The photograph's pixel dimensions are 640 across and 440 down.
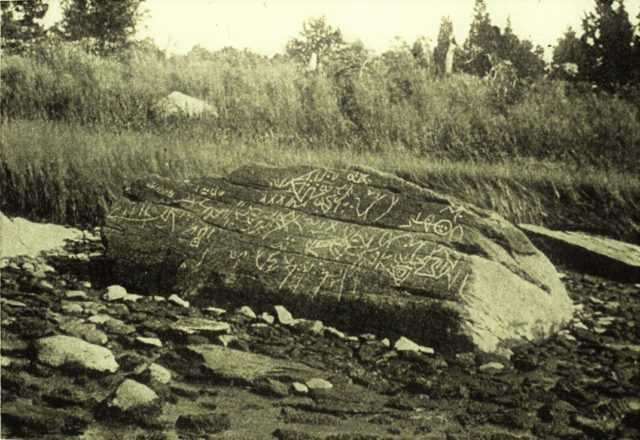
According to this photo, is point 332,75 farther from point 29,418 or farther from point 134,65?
point 29,418

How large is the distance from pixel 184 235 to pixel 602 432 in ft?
6.01

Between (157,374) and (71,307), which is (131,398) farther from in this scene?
(71,307)

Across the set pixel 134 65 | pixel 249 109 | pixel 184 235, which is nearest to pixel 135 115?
pixel 134 65

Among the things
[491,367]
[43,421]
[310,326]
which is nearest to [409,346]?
[491,367]

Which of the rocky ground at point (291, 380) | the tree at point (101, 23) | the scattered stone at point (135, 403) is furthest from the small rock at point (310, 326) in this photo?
the tree at point (101, 23)

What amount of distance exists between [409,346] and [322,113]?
1.55 m

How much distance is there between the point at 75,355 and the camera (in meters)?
2.61

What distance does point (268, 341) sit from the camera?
2.77 meters

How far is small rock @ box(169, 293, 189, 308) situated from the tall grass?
105 cm

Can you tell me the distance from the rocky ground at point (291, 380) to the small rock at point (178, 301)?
0.08 m

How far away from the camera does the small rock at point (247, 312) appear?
2.92 m

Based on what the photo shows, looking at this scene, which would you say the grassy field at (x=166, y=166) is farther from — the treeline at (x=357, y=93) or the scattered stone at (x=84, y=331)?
the scattered stone at (x=84, y=331)

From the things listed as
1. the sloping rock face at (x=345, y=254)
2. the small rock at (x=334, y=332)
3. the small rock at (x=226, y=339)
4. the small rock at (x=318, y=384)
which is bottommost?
the small rock at (x=318, y=384)

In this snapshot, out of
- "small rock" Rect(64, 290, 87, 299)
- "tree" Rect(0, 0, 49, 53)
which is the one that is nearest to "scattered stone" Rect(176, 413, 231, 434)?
"small rock" Rect(64, 290, 87, 299)
